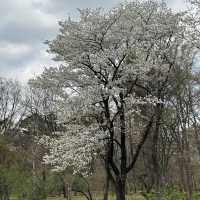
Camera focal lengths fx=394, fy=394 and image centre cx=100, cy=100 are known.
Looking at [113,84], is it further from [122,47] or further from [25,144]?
[25,144]

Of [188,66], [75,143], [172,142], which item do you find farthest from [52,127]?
[75,143]

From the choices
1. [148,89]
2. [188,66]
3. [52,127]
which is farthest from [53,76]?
[52,127]

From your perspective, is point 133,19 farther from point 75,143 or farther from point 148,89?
point 75,143

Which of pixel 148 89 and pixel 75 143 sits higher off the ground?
pixel 148 89

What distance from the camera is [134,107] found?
1722 cm

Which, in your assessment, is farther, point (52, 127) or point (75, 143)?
point (52, 127)

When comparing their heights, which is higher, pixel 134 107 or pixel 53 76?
pixel 53 76

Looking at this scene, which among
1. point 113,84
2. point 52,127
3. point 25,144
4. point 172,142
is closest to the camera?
point 113,84

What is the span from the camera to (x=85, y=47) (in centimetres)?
1638

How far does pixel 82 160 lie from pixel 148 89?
4.99m

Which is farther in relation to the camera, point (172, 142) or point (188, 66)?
point (172, 142)

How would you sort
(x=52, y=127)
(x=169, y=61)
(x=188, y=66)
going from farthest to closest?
(x=52, y=127) → (x=188, y=66) → (x=169, y=61)

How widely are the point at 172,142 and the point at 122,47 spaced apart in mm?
11202

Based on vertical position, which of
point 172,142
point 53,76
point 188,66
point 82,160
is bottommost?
point 82,160
